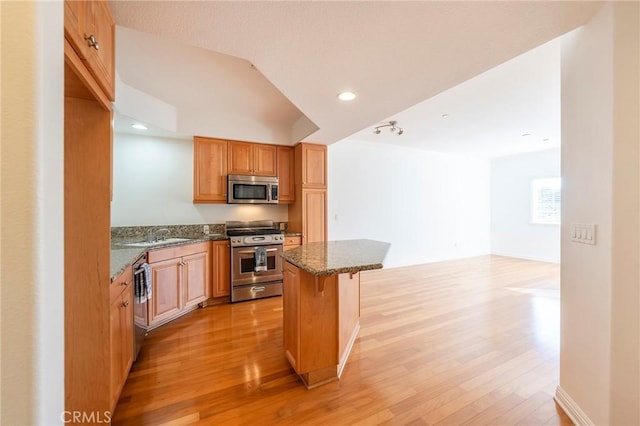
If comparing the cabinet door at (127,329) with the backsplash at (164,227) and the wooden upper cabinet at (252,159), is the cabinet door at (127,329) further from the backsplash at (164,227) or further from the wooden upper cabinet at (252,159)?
the wooden upper cabinet at (252,159)

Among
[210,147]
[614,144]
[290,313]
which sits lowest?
[290,313]

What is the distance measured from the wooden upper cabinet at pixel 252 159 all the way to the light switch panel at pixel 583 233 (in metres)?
3.45

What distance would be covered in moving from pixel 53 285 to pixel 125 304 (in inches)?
54.8

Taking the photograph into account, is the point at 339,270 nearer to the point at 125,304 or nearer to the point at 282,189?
the point at 125,304

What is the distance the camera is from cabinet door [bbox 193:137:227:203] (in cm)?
350

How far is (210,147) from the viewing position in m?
3.57

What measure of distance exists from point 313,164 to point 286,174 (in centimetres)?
49

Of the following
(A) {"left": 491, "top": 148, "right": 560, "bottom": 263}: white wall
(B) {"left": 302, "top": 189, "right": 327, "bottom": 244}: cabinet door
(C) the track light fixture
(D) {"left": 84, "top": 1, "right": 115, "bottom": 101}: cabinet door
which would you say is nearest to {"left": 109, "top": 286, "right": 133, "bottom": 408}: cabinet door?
(D) {"left": 84, "top": 1, "right": 115, "bottom": 101}: cabinet door

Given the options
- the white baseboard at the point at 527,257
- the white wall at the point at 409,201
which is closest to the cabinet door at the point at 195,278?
the white wall at the point at 409,201

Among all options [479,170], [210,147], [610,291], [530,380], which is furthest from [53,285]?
[479,170]

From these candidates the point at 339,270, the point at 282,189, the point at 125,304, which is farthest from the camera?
the point at 282,189

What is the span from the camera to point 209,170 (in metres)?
3.57

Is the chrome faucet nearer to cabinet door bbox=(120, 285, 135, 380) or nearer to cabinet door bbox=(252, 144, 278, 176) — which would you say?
cabinet door bbox=(252, 144, 278, 176)

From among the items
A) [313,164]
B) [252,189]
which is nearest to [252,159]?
[252,189]
